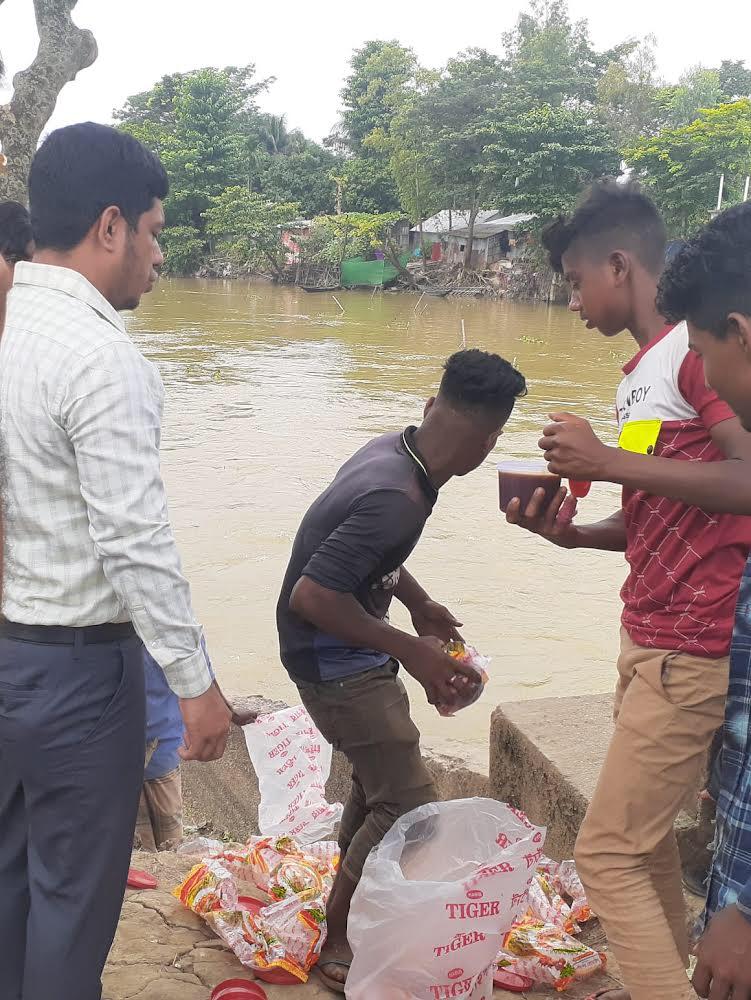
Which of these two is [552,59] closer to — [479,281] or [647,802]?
[479,281]

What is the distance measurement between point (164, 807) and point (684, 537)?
1885mm

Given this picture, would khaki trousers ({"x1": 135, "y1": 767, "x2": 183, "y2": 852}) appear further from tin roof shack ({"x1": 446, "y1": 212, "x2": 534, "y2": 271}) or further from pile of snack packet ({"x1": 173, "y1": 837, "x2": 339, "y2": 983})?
tin roof shack ({"x1": 446, "y1": 212, "x2": 534, "y2": 271})

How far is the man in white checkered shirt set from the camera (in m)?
1.68

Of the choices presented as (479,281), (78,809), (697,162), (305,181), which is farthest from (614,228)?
(305,181)

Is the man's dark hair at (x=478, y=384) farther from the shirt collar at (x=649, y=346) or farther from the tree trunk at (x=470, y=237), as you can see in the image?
the tree trunk at (x=470, y=237)

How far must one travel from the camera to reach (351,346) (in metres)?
20.1

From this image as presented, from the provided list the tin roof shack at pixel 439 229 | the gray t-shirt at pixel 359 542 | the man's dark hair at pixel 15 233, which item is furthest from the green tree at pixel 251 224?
the gray t-shirt at pixel 359 542

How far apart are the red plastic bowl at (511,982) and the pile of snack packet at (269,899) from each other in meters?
0.47

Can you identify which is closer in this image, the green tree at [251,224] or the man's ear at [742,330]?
the man's ear at [742,330]

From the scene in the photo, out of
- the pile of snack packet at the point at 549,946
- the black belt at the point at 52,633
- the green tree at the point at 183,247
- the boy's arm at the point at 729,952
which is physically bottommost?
the pile of snack packet at the point at 549,946

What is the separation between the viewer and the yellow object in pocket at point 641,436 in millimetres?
2033

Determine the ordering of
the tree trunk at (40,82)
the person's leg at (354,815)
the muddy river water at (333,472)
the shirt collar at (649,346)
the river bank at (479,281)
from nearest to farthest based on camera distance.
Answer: the shirt collar at (649,346)
the person's leg at (354,815)
the muddy river water at (333,472)
the tree trunk at (40,82)
the river bank at (479,281)

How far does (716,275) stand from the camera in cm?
155

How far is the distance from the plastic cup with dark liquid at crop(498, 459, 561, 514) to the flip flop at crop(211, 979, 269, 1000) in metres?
1.31
